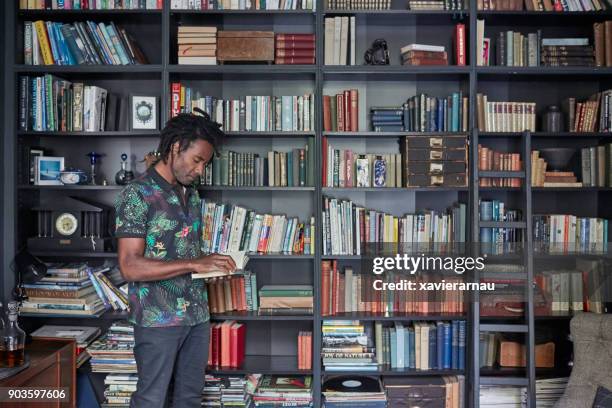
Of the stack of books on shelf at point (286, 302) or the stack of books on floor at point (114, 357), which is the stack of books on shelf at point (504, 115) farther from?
the stack of books on floor at point (114, 357)

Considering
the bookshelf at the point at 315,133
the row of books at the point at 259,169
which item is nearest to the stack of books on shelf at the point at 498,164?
the bookshelf at the point at 315,133

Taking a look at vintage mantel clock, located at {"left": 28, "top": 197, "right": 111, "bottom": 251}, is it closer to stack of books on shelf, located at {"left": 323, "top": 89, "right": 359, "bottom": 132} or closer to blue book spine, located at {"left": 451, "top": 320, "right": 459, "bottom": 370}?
stack of books on shelf, located at {"left": 323, "top": 89, "right": 359, "bottom": 132}

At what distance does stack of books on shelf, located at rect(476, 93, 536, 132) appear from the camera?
10.9 ft

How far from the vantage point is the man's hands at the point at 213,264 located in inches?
92.7

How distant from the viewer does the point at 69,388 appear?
306cm

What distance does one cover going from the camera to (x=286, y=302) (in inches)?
130

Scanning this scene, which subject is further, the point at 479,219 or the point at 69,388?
the point at 479,219

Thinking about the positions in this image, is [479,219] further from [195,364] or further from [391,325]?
[195,364]

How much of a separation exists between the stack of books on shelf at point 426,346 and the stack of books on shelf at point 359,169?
84 cm

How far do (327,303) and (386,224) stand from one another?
1.83 feet

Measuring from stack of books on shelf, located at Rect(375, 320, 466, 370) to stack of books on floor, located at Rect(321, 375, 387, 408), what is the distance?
0.17 meters

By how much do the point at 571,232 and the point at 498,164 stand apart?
57cm

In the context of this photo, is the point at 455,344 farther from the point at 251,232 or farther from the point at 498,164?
the point at 251,232

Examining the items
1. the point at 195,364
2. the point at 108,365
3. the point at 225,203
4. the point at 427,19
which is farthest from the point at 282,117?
the point at 108,365
